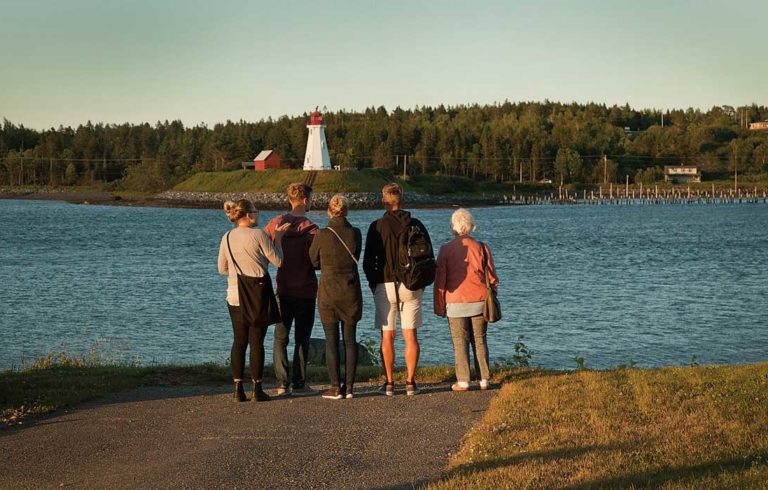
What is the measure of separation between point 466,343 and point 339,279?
1.69 m

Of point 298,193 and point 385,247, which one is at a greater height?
point 298,193

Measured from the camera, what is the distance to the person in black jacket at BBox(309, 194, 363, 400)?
10.7 m

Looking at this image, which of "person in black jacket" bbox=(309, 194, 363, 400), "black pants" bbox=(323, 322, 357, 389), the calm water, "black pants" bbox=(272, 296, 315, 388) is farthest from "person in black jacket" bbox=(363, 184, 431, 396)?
the calm water

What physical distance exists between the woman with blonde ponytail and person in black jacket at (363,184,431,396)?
1.10m

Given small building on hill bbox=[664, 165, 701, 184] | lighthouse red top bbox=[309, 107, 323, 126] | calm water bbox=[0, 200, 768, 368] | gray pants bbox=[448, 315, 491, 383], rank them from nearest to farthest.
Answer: gray pants bbox=[448, 315, 491, 383], calm water bbox=[0, 200, 768, 368], lighthouse red top bbox=[309, 107, 323, 126], small building on hill bbox=[664, 165, 701, 184]

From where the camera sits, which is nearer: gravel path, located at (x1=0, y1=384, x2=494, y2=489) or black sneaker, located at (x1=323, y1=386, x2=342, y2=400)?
gravel path, located at (x1=0, y1=384, x2=494, y2=489)

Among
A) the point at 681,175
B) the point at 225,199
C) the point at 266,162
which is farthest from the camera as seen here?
the point at 681,175

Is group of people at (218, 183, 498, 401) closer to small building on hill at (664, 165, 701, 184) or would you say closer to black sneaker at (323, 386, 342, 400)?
black sneaker at (323, 386, 342, 400)

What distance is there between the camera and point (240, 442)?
868 cm

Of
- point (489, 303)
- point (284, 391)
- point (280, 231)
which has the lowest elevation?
point (284, 391)

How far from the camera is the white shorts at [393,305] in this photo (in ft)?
35.4

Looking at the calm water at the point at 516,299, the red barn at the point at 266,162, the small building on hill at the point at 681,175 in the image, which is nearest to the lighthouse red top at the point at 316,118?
the red barn at the point at 266,162

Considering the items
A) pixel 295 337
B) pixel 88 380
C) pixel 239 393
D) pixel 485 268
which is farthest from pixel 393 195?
pixel 88 380

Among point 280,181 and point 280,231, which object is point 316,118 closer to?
point 280,181
